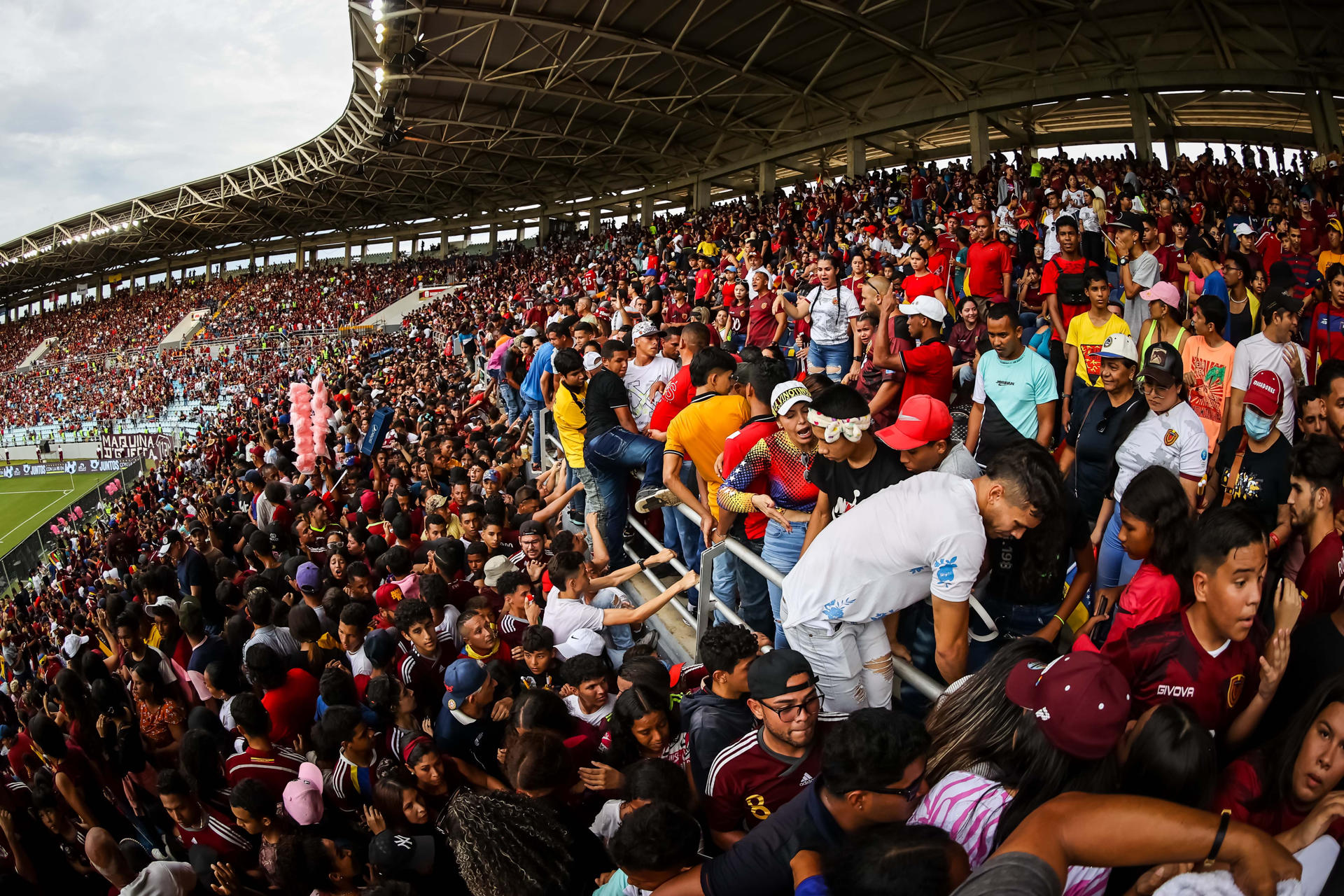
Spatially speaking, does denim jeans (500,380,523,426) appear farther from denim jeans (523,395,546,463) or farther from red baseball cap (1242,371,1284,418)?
red baseball cap (1242,371,1284,418)

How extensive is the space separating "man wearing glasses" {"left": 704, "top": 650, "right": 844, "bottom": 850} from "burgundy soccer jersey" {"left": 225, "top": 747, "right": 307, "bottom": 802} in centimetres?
237

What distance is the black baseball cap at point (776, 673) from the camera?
2.37 meters

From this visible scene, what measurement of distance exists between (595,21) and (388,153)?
15529 millimetres

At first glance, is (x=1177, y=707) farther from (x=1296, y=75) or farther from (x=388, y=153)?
(x=388, y=153)

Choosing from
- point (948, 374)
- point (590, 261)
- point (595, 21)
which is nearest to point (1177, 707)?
point (948, 374)

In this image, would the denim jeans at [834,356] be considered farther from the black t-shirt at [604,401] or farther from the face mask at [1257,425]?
the face mask at [1257,425]

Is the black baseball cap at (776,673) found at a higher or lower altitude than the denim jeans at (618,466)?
lower

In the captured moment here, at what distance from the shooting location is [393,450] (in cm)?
1073

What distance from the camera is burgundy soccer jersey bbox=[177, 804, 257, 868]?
3498mm

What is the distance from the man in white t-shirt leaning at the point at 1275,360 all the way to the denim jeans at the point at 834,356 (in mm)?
2922

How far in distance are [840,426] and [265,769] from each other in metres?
3.29

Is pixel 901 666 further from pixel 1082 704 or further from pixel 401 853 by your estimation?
pixel 401 853

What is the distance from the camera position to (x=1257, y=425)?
13.3 ft

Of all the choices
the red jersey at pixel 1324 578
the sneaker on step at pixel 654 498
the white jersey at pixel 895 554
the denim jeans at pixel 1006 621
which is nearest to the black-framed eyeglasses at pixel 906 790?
the white jersey at pixel 895 554
